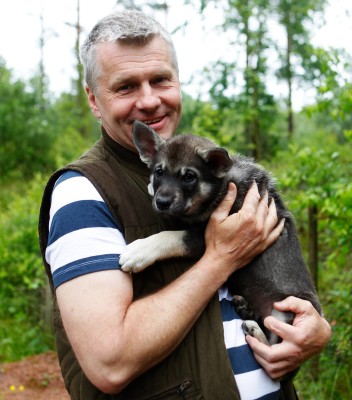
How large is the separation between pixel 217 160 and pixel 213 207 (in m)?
0.29

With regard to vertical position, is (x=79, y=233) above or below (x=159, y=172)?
below

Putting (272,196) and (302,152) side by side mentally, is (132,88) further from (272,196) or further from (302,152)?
(302,152)

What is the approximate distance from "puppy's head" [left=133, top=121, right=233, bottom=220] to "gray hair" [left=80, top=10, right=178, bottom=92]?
19.1 inches

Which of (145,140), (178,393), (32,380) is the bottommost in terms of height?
(32,380)

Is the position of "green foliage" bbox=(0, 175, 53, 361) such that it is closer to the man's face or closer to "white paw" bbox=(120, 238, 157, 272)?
the man's face

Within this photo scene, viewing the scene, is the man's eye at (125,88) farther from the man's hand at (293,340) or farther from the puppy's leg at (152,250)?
the man's hand at (293,340)

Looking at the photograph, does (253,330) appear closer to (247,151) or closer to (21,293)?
(21,293)

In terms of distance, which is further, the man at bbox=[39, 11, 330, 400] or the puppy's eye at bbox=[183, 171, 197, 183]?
the puppy's eye at bbox=[183, 171, 197, 183]

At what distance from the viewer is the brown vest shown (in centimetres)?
227

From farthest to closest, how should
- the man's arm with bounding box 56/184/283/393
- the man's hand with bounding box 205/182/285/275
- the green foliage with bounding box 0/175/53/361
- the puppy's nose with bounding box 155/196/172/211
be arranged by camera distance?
the green foliage with bounding box 0/175/53/361
the puppy's nose with bounding box 155/196/172/211
the man's hand with bounding box 205/182/285/275
the man's arm with bounding box 56/184/283/393

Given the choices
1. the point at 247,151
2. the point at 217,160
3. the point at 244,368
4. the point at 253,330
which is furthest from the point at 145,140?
the point at 247,151

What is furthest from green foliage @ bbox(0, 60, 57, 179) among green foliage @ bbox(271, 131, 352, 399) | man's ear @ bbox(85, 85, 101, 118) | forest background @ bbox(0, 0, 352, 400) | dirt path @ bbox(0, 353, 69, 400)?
man's ear @ bbox(85, 85, 101, 118)

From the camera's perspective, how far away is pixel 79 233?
2.25m

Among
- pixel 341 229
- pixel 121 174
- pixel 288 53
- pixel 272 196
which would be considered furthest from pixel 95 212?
pixel 288 53
